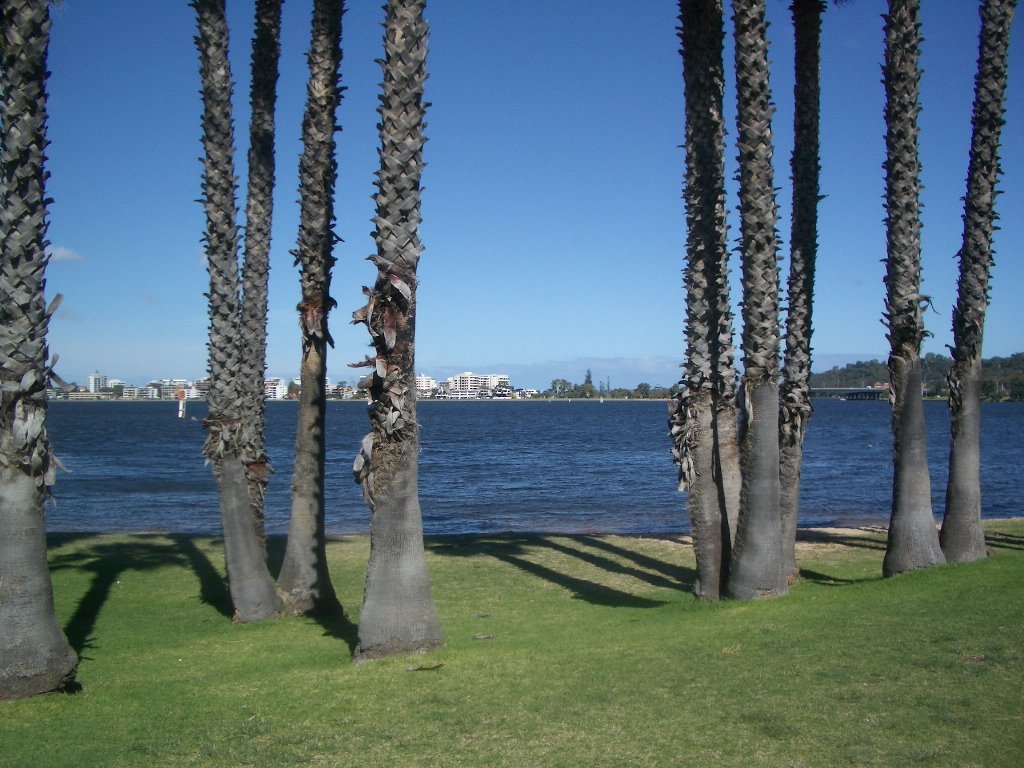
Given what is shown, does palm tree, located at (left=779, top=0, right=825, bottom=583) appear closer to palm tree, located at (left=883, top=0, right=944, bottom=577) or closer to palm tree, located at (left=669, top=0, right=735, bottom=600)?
palm tree, located at (left=883, top=0, right=944, bottom=577)

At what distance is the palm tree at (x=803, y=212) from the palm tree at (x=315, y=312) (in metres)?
6.71

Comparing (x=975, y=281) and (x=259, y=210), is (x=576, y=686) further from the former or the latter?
(x=975, y=281)

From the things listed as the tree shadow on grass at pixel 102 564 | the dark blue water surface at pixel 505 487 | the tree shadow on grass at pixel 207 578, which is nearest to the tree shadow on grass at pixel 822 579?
the tree shadow on grass at pixel 207 578

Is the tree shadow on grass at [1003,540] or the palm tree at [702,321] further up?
the palm tree at [702,321]

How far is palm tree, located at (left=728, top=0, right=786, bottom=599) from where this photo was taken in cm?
1142

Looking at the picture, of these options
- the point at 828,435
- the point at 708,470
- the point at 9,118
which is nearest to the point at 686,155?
the point at 708,470

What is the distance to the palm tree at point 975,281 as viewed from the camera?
1330cm

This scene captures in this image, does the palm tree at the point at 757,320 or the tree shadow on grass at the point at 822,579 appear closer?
the palm tree at the point at 757,320

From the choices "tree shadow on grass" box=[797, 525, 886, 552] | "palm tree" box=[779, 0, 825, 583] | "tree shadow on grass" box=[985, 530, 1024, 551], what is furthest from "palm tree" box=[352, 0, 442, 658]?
"tree shadow on grass" box=[797, 525, 886, 552]

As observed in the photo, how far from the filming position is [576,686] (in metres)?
7.67

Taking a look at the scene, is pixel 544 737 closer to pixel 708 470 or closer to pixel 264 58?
pixel 708 470

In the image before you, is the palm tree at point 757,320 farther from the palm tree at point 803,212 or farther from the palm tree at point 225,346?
the palm tree at point 225,346

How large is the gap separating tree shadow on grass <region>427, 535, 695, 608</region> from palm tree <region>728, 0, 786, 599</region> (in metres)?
1.66

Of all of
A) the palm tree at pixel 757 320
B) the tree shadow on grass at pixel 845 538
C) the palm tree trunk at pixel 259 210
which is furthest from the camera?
the tree shadow on grass at pixel 845 538
